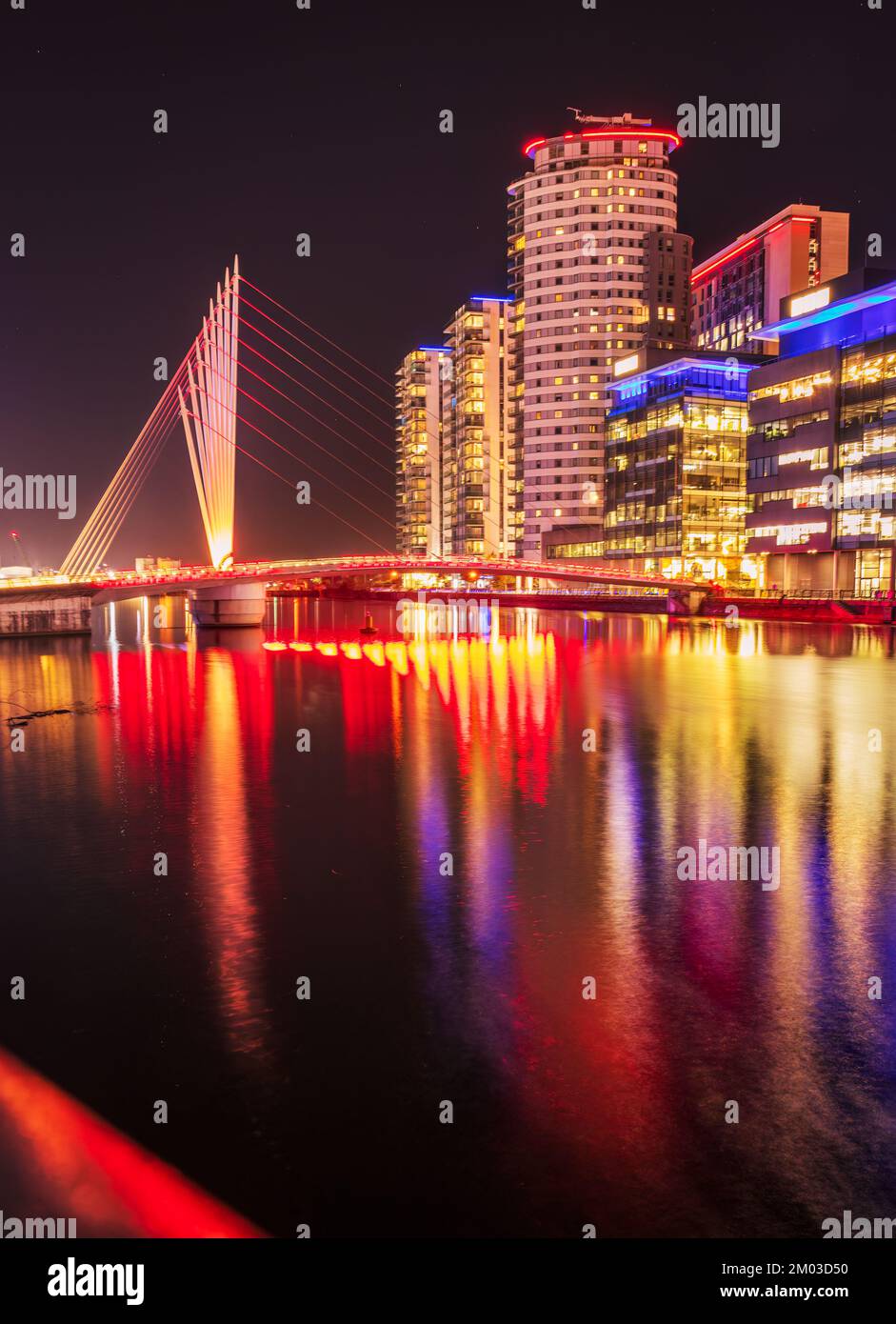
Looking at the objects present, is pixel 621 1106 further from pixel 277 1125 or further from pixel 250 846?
pixel 250 846

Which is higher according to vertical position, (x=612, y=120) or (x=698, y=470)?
(x=612, y=120)

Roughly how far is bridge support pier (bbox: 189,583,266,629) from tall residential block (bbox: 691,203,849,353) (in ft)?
317

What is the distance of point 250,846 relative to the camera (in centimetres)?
1114

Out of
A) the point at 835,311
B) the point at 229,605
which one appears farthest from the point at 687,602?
the point at 229,605

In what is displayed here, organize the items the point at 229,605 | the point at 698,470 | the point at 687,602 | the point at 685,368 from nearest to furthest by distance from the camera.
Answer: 1. the point at 229,605
2. the point at 687,602
3. the point at 698,470
4. the point at 685,368

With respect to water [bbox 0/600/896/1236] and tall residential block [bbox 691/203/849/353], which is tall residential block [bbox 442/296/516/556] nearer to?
tall residential block [bbox 691/203/849/353]

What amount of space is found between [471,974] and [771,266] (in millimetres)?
163734

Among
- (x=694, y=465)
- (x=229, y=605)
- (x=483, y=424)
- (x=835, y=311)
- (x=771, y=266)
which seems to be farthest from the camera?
(x=483, y=424)

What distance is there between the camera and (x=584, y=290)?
475 feet

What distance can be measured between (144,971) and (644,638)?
Answer: 4903 centimetres

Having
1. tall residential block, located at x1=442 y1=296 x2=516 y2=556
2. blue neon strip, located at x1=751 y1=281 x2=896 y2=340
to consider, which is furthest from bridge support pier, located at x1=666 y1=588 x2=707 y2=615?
tall residential block, located at x1=442 y1=296 x2=516 y2=556

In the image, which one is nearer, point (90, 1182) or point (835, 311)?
point (90, 1182)

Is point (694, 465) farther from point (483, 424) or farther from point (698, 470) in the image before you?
point (483, 424)

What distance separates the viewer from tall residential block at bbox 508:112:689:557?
14412cm
